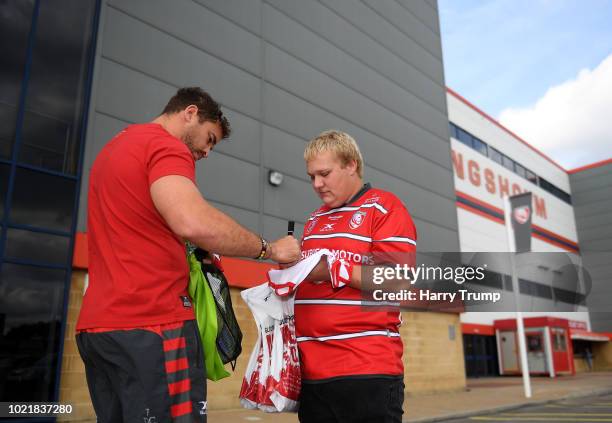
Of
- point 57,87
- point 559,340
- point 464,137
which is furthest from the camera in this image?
point 464,137

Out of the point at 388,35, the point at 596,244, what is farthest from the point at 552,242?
the point at 388,35

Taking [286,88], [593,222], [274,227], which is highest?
[593,222]

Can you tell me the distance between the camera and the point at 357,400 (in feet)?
6.21

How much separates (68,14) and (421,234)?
10.9 metres

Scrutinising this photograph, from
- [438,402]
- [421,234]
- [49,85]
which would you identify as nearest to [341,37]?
[421,234]

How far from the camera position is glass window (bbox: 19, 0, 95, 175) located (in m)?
8.30

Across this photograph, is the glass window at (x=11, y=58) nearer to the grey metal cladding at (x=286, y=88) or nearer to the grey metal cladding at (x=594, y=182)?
the grey metal cladding at (x=286, y=88)

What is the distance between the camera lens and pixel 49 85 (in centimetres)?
867

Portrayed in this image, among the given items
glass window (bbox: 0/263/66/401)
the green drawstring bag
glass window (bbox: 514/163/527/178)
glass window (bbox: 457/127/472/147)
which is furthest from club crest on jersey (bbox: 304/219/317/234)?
glass window (bbox: 514/163/527/178)

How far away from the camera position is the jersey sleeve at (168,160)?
68.7 inches

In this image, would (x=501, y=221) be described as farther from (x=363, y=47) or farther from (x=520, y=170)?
(x=363, y=47)

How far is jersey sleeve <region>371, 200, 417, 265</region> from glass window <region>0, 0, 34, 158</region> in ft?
25.4

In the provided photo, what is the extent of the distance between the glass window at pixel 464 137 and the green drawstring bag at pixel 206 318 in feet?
75.1

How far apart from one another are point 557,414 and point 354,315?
28.6 ft
